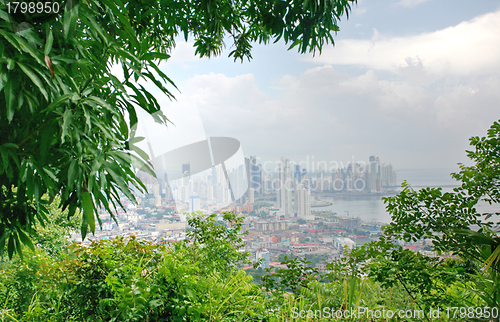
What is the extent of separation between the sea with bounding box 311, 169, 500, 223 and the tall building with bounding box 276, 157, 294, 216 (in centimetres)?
32

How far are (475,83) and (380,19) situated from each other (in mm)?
1196

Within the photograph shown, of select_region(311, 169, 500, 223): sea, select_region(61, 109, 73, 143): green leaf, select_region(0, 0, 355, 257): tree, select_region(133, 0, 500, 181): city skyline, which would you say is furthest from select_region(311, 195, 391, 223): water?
select_region(61, 109, 73, 143): green leaf

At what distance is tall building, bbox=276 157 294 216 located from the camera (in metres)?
3.01

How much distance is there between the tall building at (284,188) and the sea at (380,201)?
322 mm

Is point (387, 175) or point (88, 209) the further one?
point (387, 175)

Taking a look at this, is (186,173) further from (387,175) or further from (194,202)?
(387,175)

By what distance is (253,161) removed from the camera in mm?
3279

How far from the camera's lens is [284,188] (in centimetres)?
309

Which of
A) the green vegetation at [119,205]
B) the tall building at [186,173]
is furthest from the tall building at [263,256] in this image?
the tall building at [186,173]

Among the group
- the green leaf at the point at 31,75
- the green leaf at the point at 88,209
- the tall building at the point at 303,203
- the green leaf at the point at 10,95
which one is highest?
the green leaf at the point at 31,75

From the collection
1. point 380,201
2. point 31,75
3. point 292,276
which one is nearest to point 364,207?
point 380,201

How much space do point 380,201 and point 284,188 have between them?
1246 millimetres

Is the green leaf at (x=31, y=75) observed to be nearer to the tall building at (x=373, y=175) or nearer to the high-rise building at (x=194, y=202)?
the high-rise building at (x=194, y=202)

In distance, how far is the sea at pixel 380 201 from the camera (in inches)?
69.6
